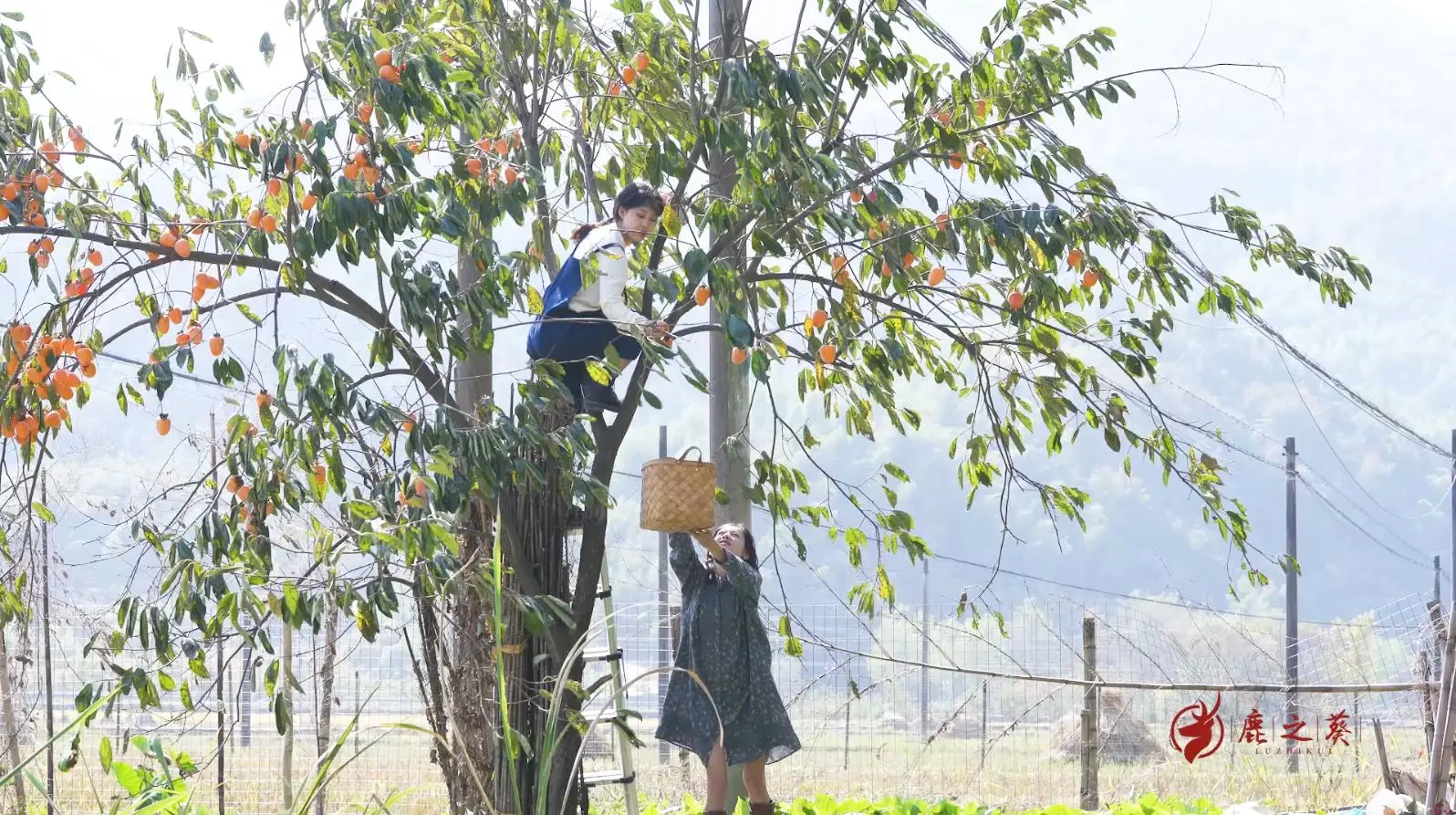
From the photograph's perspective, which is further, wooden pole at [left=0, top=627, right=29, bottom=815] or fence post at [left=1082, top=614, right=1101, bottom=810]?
fence post at [left=1082, top=614, right=1101, bottom=810]

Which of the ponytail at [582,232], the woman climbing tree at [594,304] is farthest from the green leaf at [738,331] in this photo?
the ponytail at [582,232]

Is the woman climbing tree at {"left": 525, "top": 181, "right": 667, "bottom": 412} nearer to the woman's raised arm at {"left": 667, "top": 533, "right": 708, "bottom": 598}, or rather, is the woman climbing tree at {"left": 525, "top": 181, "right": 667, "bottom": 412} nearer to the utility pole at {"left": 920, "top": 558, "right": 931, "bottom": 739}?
the woman's raised arm at {"left": 667, "top": 533, "right": 708, "bottom": 598}

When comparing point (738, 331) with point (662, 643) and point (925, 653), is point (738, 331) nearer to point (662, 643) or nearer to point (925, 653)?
point (662, 643)

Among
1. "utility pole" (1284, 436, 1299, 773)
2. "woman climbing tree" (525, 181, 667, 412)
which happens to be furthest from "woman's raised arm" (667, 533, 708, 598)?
"utility pole" (1284, 436, 1299, 773)

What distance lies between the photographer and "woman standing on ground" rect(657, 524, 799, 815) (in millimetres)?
4250

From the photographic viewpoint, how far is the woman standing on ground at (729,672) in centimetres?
425

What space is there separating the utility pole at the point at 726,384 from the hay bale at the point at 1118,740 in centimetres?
433

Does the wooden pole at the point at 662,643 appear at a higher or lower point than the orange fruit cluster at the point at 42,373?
lower

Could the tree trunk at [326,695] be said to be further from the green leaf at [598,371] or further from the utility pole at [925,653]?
the utility pole at [925,653]

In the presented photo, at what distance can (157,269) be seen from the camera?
13.9 feet

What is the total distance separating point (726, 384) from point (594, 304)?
2.98 feet

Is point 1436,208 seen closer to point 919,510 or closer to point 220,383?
point 919,510

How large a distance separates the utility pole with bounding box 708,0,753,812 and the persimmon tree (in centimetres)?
9

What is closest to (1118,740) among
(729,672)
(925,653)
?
(925,653)
